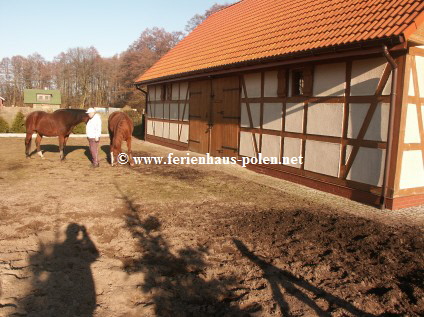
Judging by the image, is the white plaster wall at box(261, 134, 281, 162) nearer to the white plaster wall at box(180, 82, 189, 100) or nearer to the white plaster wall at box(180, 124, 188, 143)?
the white plaster wall at box(180, 124, 188, 143)

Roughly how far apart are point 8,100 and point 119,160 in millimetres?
61720

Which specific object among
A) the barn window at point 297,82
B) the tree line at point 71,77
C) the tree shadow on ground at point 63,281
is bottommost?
the tree shadow on ground at point 63,281

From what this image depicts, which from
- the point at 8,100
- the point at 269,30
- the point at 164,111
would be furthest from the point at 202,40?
the point at 8,100

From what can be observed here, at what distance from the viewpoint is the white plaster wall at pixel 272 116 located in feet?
28.1

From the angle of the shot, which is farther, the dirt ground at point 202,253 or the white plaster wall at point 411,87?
the white plaster wall at point 411,87

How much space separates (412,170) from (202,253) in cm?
450

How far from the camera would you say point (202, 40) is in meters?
14.5

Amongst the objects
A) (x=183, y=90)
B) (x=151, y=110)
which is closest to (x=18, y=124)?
(x=151, y=110)

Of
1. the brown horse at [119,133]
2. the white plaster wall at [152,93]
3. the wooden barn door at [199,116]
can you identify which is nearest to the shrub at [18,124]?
the white plaster wall at [152,93]

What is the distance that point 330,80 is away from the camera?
714 cm

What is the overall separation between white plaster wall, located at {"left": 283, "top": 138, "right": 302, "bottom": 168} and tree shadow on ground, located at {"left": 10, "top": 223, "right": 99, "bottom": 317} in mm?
5251

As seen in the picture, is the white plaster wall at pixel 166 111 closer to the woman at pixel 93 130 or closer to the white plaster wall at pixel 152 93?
the white plaster wall at pixel 152 93

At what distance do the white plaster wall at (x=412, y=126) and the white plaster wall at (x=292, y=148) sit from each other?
2329mm

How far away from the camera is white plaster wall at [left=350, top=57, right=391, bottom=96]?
6.19 m
